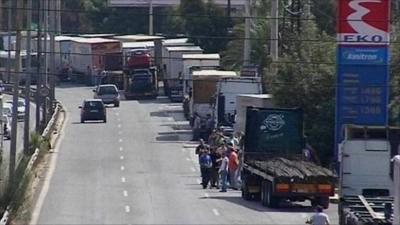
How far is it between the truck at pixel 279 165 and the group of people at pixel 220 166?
1.24 meters

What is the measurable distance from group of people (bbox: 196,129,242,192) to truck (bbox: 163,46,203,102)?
1222 inches

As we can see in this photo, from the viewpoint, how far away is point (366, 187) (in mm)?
34500

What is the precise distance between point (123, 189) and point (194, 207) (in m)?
5.90

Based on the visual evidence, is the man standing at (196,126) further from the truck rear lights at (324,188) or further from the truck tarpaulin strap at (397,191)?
the truck tarpaulin strap at (397,191)

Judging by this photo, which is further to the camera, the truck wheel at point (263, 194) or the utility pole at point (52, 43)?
the utility pole at point (52, 43)

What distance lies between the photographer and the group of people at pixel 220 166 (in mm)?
43688

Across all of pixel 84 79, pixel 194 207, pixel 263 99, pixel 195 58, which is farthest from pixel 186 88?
pixel 194 207

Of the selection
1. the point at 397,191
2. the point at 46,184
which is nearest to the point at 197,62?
the point at 46,184

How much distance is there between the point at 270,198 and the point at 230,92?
924 inches

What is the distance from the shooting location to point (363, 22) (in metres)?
45.6

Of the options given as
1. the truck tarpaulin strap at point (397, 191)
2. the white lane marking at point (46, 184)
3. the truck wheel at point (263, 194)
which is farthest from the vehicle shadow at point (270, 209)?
the truck tarpaulin strap at point (397, 191)

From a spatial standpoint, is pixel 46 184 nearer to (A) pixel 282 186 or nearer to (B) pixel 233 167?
(B) pixel 233 167

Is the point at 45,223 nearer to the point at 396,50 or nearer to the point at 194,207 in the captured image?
the point at 194,207

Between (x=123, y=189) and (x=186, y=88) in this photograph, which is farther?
(x=186, y=88)
